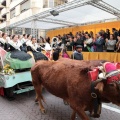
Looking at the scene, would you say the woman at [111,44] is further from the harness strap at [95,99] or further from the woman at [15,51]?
the harness strap at [95,99]

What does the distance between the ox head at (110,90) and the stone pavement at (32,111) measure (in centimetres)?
170

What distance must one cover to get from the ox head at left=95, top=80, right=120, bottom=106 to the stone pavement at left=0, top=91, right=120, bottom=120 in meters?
1.70

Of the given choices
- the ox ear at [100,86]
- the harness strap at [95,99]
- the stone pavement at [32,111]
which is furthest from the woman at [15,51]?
the ox ear at [100,86]

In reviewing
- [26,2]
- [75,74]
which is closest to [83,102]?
[75,74]

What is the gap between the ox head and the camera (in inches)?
112

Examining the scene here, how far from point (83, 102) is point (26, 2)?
3226 cm

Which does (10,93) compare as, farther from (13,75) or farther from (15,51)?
(15,51)

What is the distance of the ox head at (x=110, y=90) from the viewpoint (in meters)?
2.84

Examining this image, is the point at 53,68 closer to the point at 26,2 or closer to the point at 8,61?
the point at 8,61

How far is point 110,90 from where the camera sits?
114 inches

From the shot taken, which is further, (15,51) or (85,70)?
(15,51)

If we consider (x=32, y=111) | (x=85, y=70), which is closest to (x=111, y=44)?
(x=32, y=111)

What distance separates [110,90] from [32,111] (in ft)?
8.66

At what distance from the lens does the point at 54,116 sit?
4.68m
